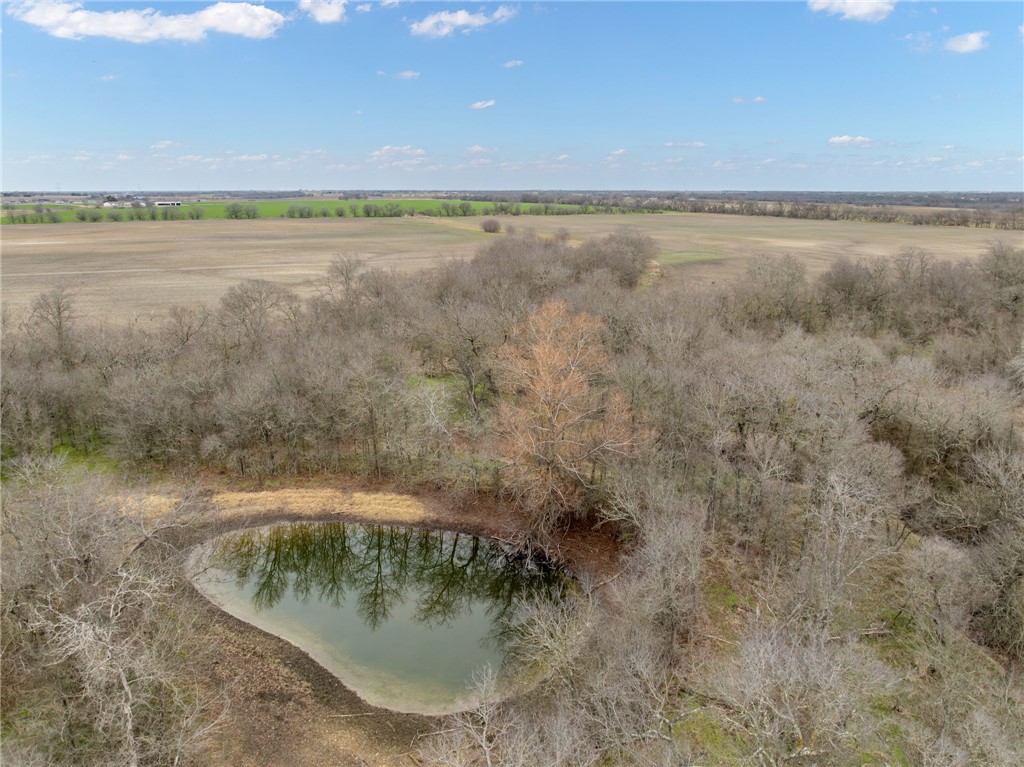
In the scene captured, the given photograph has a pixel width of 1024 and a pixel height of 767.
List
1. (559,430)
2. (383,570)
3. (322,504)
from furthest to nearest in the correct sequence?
(322,504), (383,570), (559,430)

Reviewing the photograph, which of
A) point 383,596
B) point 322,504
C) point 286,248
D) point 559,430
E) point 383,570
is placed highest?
point 286,248

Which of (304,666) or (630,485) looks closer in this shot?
(304,666)

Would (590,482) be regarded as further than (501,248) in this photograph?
No

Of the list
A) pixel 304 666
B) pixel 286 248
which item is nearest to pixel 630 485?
pixel 304 666

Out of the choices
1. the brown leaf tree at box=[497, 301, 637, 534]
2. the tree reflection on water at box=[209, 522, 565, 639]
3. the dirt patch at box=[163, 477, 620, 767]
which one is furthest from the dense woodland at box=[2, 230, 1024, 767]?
the tree reflection on water at box=[209, 522, 565, 639]

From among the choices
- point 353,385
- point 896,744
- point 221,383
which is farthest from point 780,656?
point 221,383

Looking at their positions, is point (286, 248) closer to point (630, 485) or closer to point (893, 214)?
point (630, 485)

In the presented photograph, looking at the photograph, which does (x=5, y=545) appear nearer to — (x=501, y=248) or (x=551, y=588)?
(x=551, y=588)
